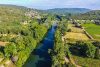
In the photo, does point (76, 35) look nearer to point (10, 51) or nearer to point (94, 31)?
point (94, 31)

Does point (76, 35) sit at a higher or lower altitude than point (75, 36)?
lower

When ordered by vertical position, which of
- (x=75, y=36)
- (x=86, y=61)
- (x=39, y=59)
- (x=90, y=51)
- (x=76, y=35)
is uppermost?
(x=90, y=51)

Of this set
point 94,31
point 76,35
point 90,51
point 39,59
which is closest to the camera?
point 90,51

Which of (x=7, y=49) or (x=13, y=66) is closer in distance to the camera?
(x=13, y=66)

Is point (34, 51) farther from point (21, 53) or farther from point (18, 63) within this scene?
point (18, 63)

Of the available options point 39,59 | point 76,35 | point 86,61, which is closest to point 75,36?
point 76,35

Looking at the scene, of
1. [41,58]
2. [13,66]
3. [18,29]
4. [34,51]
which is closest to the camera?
[13,66]

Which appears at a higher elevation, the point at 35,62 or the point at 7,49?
the point at 7,49

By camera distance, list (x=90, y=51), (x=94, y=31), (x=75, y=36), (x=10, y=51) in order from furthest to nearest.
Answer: (x=94, y=31) < (x=75, y=36) < (x=90, y=51) < (x=10, y=51)

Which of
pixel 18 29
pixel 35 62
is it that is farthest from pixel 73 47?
pixel 18 29
